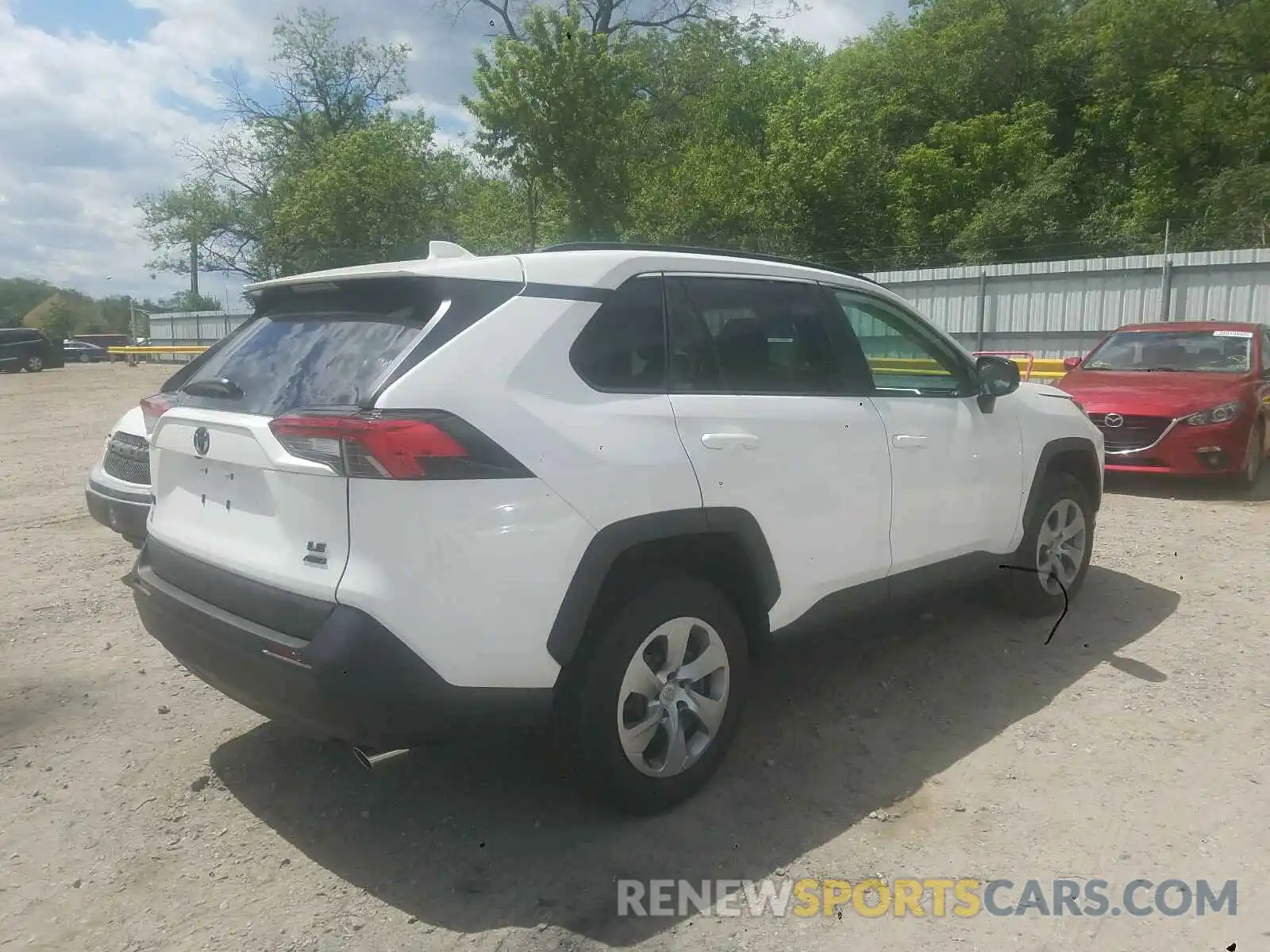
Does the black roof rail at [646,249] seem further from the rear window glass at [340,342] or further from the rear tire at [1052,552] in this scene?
the rear tire at [1052,552]

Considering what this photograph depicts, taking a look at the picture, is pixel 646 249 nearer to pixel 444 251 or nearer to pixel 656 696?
pixel 444 251

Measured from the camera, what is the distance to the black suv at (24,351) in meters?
35.6

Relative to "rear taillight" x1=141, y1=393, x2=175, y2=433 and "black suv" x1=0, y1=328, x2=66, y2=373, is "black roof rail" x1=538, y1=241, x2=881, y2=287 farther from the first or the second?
"black suv" x1=0, y1=328, x2=66, y2=373

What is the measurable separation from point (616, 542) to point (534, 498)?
1.00ft

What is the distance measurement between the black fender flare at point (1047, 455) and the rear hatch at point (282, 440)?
2.96 meters

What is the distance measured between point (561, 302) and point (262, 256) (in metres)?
46.8

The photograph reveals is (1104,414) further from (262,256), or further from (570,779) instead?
(262,256)

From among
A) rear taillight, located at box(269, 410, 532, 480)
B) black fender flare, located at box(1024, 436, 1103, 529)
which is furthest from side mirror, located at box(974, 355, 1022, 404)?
rear taillight, located at box(269, 410, 532, 480)

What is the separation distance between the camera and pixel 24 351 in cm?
3597

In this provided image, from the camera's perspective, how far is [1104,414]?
8.09 metres

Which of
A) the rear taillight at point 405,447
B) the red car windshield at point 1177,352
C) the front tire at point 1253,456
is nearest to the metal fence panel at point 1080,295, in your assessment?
the red car windshield at point 1177,352

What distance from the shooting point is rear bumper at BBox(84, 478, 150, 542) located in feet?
17.0

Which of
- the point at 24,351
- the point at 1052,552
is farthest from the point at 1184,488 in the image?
the point at 24,351

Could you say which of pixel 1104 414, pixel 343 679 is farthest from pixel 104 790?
pixel 1104 414
